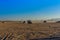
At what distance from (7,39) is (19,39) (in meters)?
1.38

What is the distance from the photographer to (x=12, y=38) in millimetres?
14461

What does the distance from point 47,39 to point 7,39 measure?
3.07m

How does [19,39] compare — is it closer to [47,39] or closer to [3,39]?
[3,39]

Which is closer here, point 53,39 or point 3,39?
point 53,39

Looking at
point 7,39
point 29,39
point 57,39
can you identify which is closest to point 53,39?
point 57,39

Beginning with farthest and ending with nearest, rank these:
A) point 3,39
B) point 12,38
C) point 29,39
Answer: point 12,38 < point 3,39 < point 29,39

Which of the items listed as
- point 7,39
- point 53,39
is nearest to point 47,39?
point 53,39

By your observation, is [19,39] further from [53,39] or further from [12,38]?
[53,39]

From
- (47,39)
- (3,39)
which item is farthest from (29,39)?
(3,39)

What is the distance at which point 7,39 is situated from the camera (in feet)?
44.0

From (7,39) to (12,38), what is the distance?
1.08 meters

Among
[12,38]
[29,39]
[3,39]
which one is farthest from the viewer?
[12,38]

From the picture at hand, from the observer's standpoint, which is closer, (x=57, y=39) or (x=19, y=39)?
(x=57, y=39)

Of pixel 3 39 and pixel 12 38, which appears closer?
pixel 3 39
